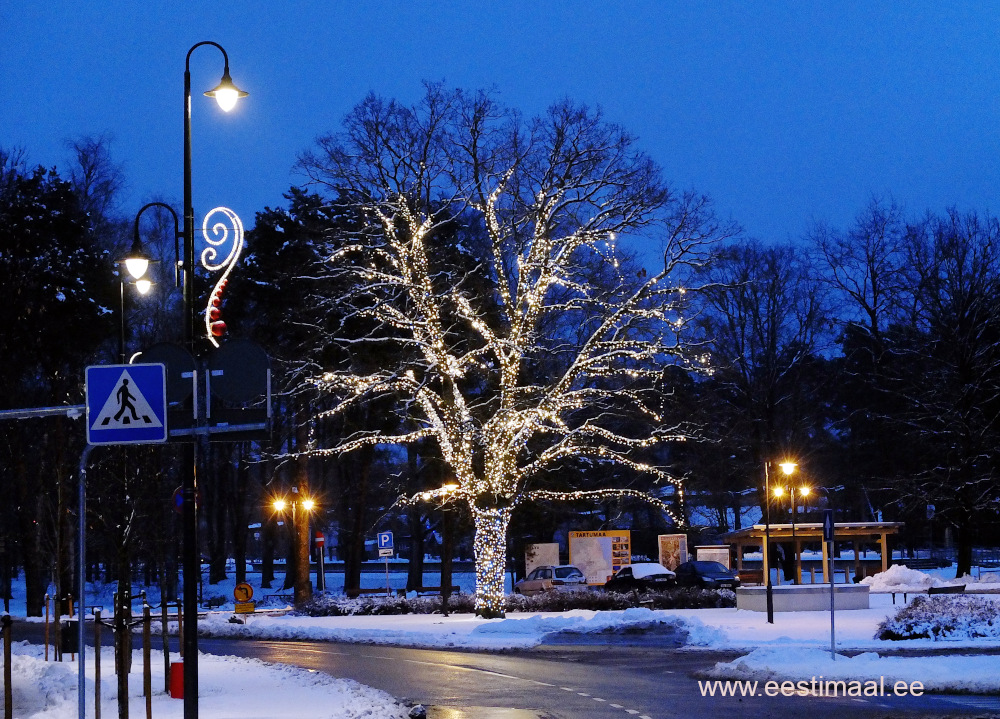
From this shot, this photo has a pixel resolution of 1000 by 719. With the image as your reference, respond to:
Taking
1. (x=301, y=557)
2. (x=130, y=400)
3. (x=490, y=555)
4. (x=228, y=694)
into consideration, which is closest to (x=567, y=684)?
(x=228, y=694)

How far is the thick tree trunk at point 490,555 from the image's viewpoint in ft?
118

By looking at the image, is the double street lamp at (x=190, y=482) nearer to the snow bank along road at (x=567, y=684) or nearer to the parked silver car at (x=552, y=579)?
the snow bank along road at (x=567, y=684)

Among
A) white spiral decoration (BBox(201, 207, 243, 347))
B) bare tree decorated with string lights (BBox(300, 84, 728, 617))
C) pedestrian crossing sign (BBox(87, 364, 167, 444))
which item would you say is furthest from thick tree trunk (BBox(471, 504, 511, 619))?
pedestrian crossing sign (BBox(87, 364, 167, 444))

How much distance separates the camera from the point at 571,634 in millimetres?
30734

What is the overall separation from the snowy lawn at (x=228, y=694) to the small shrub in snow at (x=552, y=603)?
17.8 meters

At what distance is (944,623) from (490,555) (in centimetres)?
1370

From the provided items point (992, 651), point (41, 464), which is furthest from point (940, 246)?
point (41, 464)

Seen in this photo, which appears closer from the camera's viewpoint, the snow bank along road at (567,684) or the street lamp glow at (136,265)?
the snow bank along road at (567,684)

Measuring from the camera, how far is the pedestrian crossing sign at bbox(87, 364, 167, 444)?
11602 millimetres

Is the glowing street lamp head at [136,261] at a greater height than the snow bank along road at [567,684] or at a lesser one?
greater

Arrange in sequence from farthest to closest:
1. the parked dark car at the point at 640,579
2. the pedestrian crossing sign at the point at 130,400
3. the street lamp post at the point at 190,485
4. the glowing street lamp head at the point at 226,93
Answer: the parked dark car at the point at 640,579, the glowing street lamp head at the point at 226,93, the street lamp post at the point at 190,485, the pedestrian crossing sign at the point at 130,400

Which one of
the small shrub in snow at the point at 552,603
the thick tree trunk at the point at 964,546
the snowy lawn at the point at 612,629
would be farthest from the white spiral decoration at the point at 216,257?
the thick tree trunk at the point at 964,546

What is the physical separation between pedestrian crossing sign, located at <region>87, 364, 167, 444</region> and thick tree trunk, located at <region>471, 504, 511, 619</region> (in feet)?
80.6

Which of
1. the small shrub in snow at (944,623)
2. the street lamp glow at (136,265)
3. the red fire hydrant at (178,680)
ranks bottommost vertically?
the small shrub in snow at (944,623)
